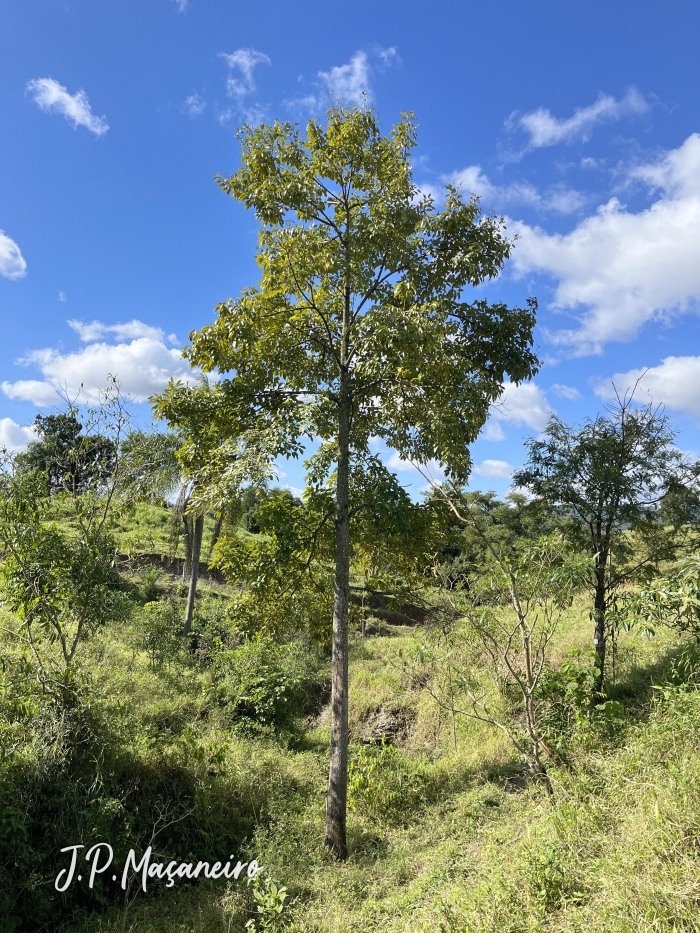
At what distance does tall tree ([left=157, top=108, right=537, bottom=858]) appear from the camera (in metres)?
7.86

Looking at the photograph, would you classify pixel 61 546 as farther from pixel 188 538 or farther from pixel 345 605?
pixel 188 538

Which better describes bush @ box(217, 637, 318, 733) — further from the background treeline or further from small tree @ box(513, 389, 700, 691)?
small tree @ box(513, 389, 700, 691)

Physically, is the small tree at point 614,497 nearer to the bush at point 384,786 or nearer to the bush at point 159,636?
the bush at point 384,786

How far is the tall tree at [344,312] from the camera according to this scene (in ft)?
25.8

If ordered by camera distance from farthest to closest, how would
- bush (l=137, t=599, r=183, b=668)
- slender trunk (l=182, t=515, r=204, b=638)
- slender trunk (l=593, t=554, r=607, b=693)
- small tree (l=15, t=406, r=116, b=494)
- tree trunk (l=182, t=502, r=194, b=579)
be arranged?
1. tree trunk (l=182, t=502, r=194, b=579)
2. slender trunk (l=182, t=515, r=204, b=638)
3. bush (l=137, t=599, r=183, b=668)
4. slender trunk (l=593, t=554, r=607, b=693)
5. small tree (l=15, t=406, r=116, b=494)

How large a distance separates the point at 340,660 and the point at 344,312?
558 centimetres

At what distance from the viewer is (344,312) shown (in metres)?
8.87

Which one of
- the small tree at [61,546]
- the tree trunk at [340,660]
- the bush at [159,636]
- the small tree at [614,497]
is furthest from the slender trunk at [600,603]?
the bush at [159,636]

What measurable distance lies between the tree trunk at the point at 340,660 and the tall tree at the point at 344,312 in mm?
27

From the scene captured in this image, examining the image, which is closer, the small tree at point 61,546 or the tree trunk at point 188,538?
the small tree at point 61,546

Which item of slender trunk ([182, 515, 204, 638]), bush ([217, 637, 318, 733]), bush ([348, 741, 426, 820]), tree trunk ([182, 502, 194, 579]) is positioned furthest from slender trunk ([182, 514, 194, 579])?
bush ([348, 741, 426, 820])

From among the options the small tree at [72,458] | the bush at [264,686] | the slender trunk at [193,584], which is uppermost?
the small tree at [72,458]

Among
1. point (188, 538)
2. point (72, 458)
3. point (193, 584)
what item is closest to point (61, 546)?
point (72, 458)

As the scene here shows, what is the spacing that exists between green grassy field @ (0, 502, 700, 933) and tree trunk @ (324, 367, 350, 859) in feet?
1.36
